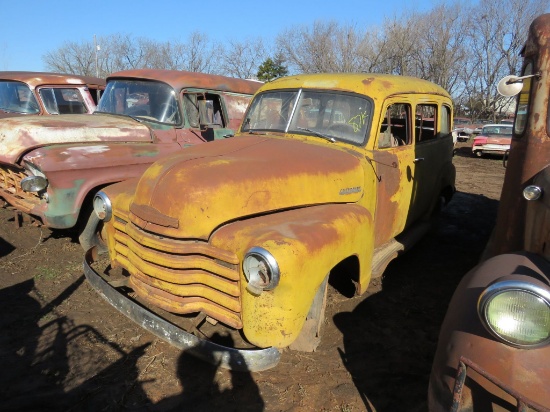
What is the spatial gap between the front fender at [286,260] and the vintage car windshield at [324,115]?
Result: 3.87ft

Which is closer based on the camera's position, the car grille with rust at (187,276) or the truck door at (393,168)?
the car grille with rust at (187,276)

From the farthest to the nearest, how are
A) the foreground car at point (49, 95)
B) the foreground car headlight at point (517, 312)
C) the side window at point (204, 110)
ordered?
the foreground car at point (49, 95), the side window at point (204, 110), the foreground car headlight at point (517, 312)

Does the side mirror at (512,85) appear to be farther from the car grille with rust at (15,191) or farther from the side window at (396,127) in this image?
the car grille with rust at (15,191)

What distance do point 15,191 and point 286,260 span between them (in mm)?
3884

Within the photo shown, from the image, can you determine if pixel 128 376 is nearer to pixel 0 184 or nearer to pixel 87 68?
pixel 0 184

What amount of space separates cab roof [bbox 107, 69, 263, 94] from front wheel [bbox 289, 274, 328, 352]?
3.83 m

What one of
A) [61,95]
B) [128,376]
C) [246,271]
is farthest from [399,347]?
[61,95]

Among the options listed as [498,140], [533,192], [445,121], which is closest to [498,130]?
[498,140]

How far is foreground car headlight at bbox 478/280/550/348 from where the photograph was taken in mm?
1512

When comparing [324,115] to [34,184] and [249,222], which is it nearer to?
[249,222]

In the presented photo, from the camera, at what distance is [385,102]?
3.52m

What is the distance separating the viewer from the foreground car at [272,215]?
2256 millimetres

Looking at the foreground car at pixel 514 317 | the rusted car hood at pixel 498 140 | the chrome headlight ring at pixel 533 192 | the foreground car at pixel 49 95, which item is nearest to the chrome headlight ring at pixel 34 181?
the foreground car at pixel 49 95

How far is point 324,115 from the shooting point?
357 cm
